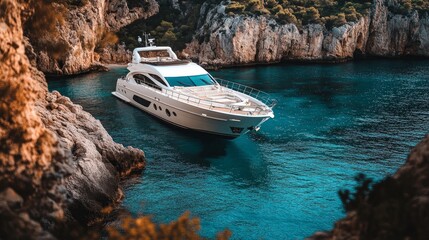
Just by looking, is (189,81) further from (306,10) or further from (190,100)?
(306,10)

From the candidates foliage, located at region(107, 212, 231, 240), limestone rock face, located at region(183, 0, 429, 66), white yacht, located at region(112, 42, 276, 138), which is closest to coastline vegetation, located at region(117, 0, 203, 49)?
limestone rock face, located at region(183, 0, 429, 66)

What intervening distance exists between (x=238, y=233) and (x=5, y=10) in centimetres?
1209

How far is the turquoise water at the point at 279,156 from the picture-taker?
61.8 feet

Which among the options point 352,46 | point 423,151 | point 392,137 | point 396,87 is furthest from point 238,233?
point 352,46

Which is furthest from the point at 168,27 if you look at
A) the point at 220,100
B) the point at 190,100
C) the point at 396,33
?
the point at 220,100

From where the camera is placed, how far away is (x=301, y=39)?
69812 mm

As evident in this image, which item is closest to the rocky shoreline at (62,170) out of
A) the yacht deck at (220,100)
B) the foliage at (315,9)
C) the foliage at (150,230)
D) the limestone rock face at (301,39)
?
the foliage at (150,230)

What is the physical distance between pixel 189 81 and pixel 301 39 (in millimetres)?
42233

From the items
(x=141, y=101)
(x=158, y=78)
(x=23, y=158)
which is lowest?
(x=141, y=101)

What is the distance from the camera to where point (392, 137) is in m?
28.3

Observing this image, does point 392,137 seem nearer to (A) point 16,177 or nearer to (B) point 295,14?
(A) point 16,177

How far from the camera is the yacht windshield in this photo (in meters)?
32.6

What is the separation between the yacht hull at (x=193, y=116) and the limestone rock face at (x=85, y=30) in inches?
859

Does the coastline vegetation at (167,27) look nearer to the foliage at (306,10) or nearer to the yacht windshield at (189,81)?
the foliage at (306,10)
